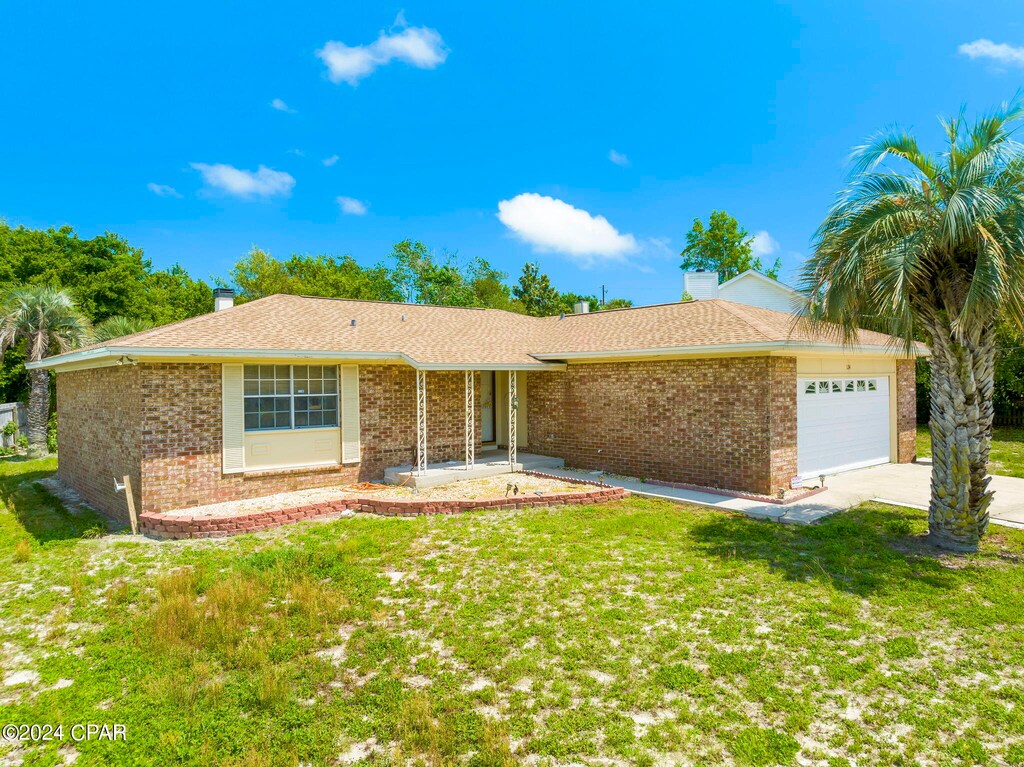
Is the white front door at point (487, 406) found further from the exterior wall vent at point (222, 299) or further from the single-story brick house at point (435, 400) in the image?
the exterior wall vent at point (222, 299)

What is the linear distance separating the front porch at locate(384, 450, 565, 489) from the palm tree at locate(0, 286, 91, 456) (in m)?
16.2

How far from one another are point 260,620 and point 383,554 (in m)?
2.11

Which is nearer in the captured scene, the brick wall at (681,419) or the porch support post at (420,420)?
the brick wall at (681,419)

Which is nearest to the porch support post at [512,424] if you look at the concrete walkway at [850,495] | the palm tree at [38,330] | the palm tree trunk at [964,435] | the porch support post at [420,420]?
the concrete walkway at [850,495]

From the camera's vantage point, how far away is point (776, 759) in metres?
3.44

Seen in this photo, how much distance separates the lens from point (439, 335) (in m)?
14.3

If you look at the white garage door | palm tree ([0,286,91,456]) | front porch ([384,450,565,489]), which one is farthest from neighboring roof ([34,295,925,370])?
palm tree ([0,286,91,456])

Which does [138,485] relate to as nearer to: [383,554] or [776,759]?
[383,554]

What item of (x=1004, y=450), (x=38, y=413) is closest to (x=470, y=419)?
(x=1004, y=450)

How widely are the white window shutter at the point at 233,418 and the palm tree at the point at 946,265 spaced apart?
390 inches

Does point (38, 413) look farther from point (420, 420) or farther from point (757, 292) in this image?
point (757, 292)

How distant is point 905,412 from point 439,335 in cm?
1214

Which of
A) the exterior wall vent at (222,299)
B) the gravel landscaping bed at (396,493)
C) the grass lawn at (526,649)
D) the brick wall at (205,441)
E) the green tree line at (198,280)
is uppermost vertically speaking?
the green tree line at (198,280)

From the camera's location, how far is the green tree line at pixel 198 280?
2938 centimetres
